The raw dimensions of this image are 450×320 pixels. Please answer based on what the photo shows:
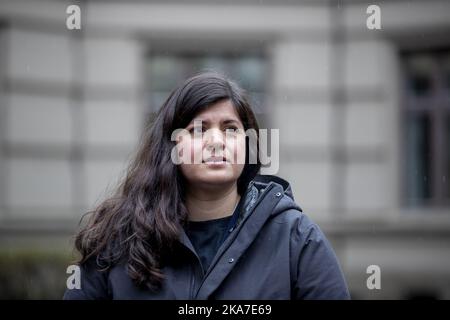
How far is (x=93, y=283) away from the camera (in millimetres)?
1716

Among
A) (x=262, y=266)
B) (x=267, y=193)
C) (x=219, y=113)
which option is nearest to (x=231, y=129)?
(x=219, y=113)

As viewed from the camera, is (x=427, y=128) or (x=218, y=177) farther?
(x=427, y=128)

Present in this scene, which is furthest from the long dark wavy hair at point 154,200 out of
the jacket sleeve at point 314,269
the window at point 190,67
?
the window at point 190,67

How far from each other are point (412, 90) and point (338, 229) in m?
1.32

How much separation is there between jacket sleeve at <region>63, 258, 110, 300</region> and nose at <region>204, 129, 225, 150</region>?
37 cm

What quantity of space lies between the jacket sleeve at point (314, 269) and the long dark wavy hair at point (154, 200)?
0.24 m

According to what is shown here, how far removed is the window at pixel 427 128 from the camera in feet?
20.8

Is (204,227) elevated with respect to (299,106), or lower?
lower

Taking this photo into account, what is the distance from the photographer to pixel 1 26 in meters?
5.95

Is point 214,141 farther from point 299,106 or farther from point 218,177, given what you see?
point 299,106

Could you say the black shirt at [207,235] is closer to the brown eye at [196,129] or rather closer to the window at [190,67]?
the brown eye at [196,129]

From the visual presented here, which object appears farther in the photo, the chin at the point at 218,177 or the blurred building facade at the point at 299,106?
the blurred building facade at the point at 299,106

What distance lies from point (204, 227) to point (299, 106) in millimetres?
4680
